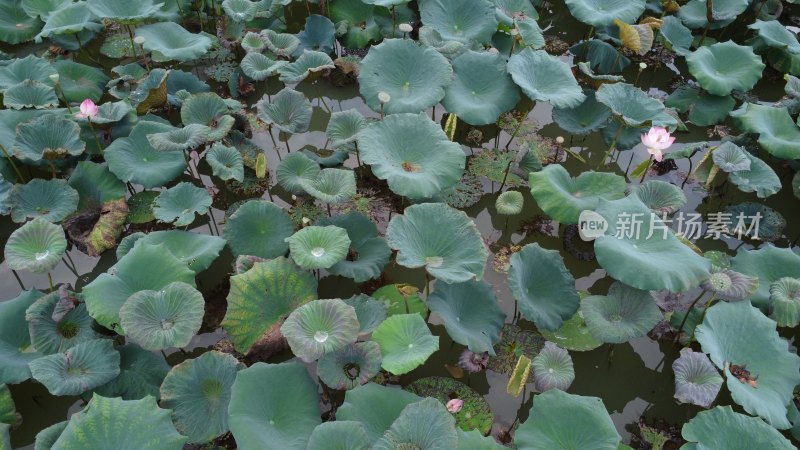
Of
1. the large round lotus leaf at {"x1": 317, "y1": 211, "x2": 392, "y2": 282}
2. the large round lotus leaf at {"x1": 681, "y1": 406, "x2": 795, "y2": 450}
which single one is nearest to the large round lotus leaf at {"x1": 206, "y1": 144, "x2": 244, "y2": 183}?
the large round lotus leaf at {"x1": 317, "y1": 211, "x2": 392, "y2": 282}

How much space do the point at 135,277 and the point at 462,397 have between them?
1819 mm

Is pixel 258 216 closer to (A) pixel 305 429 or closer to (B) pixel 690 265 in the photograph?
(A) pixel 305 429

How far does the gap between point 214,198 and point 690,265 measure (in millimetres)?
3043

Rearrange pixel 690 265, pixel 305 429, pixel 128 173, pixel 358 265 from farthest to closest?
pixel 128 173 < pixel 358 265 < pixel 690 265 < pixel 305 429

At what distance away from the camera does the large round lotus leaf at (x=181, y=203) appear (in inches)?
146

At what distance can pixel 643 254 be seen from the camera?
319 centimetres

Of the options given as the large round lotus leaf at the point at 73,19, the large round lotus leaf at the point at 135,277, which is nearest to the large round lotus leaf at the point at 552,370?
the large round lotus leaf at the point at 135,277

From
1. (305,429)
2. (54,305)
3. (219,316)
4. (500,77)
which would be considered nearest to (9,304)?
(54,305)

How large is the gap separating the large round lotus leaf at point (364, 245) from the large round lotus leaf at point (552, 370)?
1.02 metres

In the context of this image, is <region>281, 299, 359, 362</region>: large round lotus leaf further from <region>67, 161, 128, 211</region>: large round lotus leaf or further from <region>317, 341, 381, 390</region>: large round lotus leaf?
<region>67, 161, 128, 211</region>: large round lotus leaf

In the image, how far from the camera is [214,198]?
4.26 metres

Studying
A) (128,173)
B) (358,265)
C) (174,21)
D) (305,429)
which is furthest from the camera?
(174,21)

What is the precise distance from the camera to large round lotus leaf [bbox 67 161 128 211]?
12.8ft

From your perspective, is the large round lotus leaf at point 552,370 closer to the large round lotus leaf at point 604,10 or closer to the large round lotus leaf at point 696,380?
the large round lotus leaf at point 696,380
